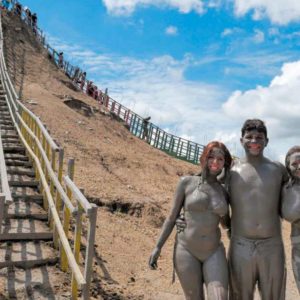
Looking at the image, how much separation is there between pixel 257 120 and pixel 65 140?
1017cm

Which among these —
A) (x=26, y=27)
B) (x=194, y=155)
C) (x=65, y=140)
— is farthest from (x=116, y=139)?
(x=26, y=27)

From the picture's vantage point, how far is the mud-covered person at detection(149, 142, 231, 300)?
3.21m

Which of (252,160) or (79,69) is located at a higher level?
(79,69)

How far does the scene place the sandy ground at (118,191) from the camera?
19.2 ft

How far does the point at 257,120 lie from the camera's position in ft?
10.8

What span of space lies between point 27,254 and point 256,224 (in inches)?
111

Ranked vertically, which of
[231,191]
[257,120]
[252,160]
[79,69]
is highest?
[79,69]

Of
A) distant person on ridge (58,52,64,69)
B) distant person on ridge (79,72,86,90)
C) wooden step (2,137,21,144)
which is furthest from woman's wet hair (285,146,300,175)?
distant person on ridge (58,52,64,69)

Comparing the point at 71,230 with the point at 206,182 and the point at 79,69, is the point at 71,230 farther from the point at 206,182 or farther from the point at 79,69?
the point at 79,69

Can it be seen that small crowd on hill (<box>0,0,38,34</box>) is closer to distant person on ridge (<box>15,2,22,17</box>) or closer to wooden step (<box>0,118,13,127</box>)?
distant person on ridge (<box>15,2,22,17</box>)

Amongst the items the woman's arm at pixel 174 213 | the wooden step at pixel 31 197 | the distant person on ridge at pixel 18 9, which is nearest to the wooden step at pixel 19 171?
the wooden step at pixel 31 197

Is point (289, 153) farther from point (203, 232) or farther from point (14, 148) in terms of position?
point (14, 148)

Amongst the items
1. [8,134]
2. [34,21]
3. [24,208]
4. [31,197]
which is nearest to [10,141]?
[8,134]

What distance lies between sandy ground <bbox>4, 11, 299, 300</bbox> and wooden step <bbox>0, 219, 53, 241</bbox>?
802 millimetres
